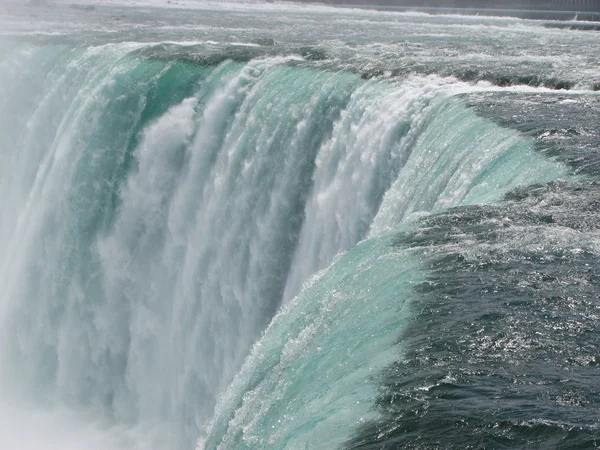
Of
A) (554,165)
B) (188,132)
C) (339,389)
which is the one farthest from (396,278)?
(188,132)

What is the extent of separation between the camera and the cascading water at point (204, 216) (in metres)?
11.1

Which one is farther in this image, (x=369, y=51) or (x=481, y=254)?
(x=369, y=51)

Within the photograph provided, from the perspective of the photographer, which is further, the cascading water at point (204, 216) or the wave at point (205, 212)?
the wave at point (205, 212)

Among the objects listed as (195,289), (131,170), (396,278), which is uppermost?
(396,278)

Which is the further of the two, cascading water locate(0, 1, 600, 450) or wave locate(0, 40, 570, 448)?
wave locate(0, 40, 570, 448)

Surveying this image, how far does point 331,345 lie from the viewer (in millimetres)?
7637

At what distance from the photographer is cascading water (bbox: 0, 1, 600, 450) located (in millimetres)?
11062

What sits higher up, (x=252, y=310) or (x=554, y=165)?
(x=554, y=165)

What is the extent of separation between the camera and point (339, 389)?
680cm

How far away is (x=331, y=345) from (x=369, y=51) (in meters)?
16.7

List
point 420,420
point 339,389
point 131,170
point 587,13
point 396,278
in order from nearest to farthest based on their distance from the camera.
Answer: point 420,420 → point 339,389 → point 396,278 → point 131,170 → point 587,13

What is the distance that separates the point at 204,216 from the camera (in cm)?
1695

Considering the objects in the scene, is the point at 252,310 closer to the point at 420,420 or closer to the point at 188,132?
the point at 188,132

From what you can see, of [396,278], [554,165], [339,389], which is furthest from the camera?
[554,165]
